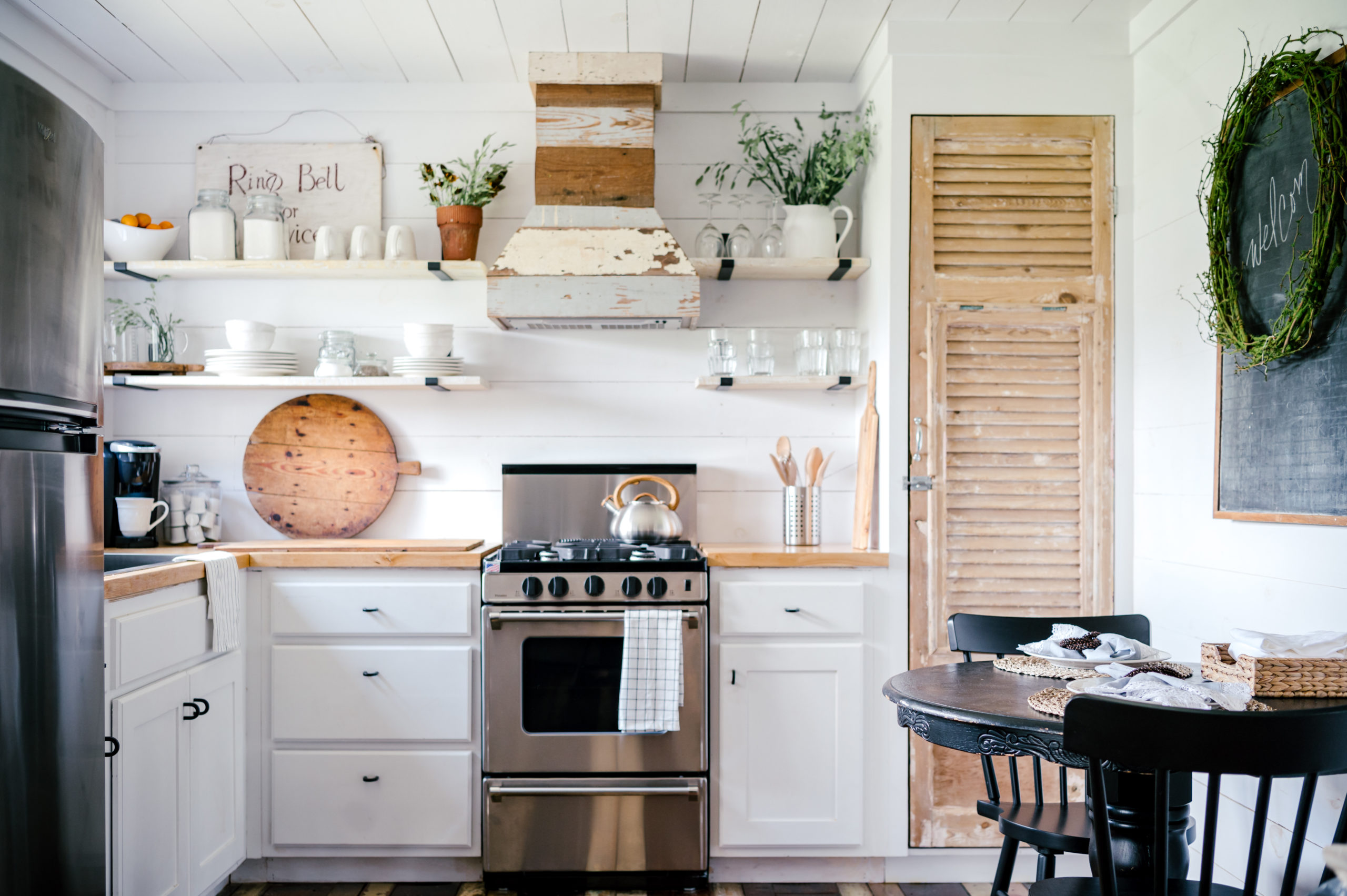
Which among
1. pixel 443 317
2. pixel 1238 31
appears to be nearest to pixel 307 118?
pixel 443 317

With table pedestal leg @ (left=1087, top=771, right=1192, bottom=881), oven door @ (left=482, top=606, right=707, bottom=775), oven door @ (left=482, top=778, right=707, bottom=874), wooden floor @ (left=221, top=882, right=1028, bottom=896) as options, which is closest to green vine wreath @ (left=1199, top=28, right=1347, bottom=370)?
table pedestal leg @ (left=1087, top=771, right=1192, bottom=881)

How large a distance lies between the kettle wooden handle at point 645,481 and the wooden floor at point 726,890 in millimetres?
1122

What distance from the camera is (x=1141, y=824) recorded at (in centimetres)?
164

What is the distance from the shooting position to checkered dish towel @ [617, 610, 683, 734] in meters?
2.57

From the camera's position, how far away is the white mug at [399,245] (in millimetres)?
3096

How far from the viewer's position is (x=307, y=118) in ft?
10.7

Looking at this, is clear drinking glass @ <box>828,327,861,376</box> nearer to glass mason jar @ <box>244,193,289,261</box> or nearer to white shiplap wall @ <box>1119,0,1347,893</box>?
white shiplap wall @ <box>1119,0,1347,893</box>

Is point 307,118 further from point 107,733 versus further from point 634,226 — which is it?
point 107,733

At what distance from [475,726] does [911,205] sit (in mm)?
1945

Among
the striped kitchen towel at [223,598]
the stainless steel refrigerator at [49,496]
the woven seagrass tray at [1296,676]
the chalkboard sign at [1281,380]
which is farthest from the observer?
the striped kitchen towel at [223,598]

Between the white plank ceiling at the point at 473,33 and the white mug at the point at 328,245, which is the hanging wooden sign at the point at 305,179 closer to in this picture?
the white mug at the point at 328,245

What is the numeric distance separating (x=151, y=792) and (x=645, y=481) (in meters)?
1.63

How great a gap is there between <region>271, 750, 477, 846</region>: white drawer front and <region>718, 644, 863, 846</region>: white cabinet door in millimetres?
743

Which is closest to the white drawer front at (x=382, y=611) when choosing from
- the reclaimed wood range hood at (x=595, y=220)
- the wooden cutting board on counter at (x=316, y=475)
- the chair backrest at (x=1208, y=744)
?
the wooden cutting board on counter at (x=316, y=475)
